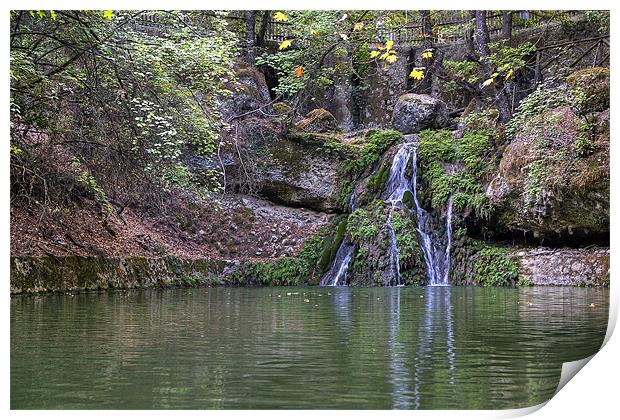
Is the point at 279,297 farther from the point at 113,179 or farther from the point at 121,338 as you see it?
the point at 121,338

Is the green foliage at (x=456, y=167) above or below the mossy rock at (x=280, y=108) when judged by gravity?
below

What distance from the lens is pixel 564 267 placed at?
14078 millimetres

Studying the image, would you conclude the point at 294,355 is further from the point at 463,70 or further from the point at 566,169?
the point at 463,70

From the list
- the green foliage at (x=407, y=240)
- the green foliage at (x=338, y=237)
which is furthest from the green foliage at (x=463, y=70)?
the green foliage at (x=338, y=237)

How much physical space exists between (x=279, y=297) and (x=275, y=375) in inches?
281

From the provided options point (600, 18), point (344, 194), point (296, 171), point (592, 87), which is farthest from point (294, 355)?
point (600, 18)

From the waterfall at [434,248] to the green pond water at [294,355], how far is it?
6.68 meters

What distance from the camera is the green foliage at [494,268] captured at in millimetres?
14758

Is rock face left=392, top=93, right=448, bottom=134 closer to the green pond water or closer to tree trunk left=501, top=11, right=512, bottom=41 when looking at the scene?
tree trunk left=501, top=11, right=512, bottom=41

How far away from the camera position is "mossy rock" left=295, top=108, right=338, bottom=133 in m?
19.7

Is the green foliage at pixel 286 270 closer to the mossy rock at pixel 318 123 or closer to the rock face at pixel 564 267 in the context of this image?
the mossy rock at pixel 318 123
